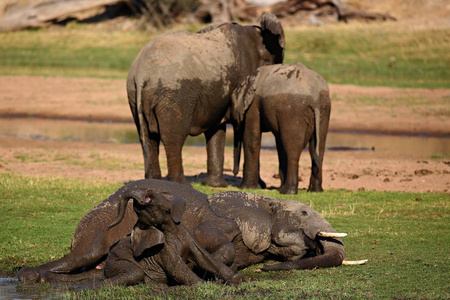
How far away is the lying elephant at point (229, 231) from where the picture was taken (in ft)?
25.3

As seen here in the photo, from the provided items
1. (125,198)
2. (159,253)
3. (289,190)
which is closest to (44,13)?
(289,190)

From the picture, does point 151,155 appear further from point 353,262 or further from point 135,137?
point 135,137

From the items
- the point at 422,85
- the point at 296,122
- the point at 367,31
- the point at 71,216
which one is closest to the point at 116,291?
the point at 71,216

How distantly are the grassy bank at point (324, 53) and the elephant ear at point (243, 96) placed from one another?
14.5 metres

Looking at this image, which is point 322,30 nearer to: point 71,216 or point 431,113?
point 431,113

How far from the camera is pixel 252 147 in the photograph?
13797mm

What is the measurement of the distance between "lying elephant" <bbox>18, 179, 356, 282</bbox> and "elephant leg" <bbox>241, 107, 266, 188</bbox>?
209 inches

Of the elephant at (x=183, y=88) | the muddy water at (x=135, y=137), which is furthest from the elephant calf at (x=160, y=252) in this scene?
the muddy water at (x=135, y=137)

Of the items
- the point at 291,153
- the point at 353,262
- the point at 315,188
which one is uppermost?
the point at 353,262

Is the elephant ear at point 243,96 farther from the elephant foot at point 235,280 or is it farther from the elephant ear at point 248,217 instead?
the elephant foot at point 235,280

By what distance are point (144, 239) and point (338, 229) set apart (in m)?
3.30

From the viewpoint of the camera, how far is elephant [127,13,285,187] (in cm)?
1298

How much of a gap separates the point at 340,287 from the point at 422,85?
20.9 m

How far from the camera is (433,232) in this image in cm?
977
